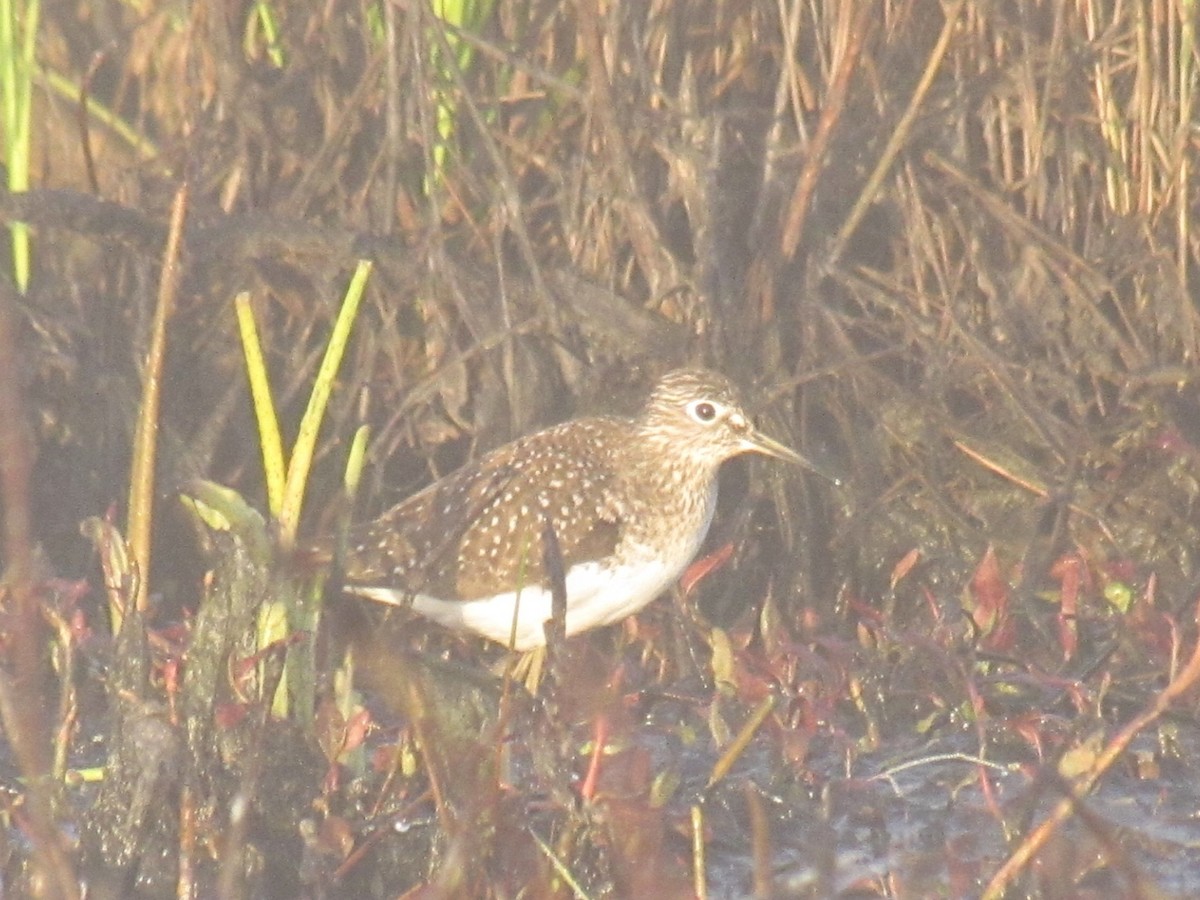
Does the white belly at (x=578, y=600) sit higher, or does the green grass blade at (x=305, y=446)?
the green grass blade at (x=305, y=446)

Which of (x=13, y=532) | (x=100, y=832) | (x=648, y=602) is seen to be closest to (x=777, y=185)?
(x=648, y=602)

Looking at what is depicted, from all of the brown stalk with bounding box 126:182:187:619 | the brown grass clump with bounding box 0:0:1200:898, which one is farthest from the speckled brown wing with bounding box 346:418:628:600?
the brown stalk with bounding box 126:182:187:619

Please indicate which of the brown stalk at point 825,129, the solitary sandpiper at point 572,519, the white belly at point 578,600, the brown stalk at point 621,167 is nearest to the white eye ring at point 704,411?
the solitary sandpiper at point 572,519

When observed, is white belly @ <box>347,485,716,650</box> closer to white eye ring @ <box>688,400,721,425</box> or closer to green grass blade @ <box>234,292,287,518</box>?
white eye ring @ <box>688,400,721,425</box>

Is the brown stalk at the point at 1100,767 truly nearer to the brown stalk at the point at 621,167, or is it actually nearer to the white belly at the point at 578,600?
the white belly at the point at 578,600

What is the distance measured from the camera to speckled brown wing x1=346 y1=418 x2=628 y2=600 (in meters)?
5.02

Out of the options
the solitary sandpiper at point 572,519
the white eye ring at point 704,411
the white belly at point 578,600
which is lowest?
the white belly at point 578,600

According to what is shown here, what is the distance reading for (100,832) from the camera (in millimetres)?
3676

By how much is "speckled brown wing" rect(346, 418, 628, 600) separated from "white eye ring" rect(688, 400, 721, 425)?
0.28m

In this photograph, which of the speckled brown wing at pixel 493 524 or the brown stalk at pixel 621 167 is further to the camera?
the brown stalk at pixel 621 167

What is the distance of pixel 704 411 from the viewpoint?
17.6ft

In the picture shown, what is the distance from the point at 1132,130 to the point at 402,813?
3173mm

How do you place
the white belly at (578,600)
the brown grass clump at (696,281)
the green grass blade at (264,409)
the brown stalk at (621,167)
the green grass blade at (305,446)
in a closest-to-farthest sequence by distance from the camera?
1. the green grass blade at (305,446)
2. the green grass blade at (264,409)
3. the white belly at (578,600)
4. the brown stalk at (621,167)
5. the brown grass clump at (696,281)

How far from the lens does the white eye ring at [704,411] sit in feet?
17.5
